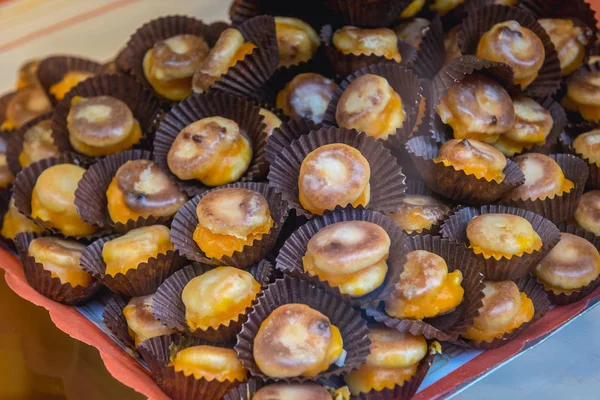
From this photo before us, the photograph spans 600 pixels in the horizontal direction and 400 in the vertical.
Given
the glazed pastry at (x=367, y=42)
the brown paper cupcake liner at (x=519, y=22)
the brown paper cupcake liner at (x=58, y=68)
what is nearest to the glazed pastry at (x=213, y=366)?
the glazed pastry at (x=367, y=42)

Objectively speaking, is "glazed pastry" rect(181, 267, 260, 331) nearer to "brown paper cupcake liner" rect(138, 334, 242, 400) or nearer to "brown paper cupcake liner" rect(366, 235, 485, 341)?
"brown paper cupcake liner" rect(138, 334, 242, 400)

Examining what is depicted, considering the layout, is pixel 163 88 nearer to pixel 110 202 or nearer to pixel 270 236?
pixel 110 202

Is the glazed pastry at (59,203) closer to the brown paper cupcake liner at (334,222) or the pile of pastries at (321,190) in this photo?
the pile of pastries at (321,190)

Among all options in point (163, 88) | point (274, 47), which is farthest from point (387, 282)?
point (163, 88)

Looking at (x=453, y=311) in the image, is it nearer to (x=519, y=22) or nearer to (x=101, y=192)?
(x=519, y=22)

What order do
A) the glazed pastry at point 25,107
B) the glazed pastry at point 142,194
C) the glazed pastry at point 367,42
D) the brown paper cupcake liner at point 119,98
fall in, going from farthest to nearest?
the glazed pastry at point 25,107 → the brown paper cupcake liner at point 119,98 → the glazed pastry at point 367,42 → the glazed pastry at point 142,194
